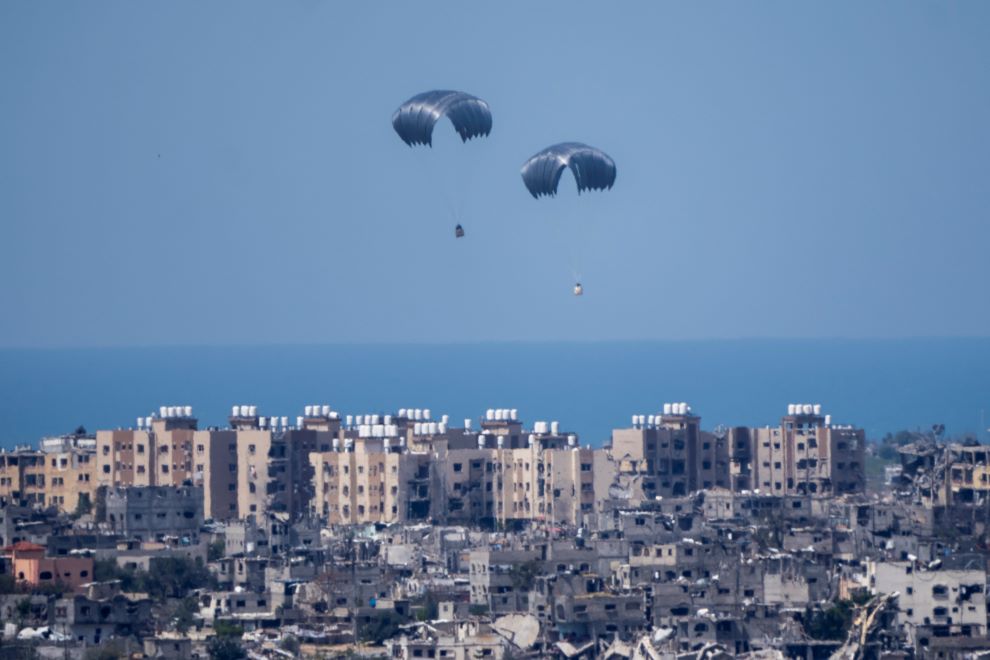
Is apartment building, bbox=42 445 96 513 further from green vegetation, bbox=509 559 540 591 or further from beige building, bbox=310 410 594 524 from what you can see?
green vegetation, bbox=509 559 540 591

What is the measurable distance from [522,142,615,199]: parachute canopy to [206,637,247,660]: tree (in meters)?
22.2

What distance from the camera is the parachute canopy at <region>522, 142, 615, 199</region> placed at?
78562mm

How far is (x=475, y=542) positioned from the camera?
76312mm

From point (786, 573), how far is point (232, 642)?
11.3 meters

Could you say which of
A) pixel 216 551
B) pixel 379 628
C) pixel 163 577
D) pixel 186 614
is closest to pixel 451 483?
pixel 216 551

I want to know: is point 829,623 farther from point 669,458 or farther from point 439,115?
point 669,458

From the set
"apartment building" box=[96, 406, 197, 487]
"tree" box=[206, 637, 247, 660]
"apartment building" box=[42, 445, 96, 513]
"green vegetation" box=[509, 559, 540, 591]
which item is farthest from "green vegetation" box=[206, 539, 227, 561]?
"apartment building" box=[96, 406, 197, 487]

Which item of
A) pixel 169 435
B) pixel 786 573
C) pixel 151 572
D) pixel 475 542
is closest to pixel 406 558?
pixel 475 542

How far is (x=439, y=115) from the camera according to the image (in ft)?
254

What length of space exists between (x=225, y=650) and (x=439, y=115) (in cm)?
2260

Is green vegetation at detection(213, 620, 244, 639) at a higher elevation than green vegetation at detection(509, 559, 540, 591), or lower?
lower

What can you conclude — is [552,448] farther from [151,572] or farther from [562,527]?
[151,572]

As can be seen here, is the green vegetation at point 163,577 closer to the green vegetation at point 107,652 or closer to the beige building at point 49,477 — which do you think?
the green vegetation at point 107,652

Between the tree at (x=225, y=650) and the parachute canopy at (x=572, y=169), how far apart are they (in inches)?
876
